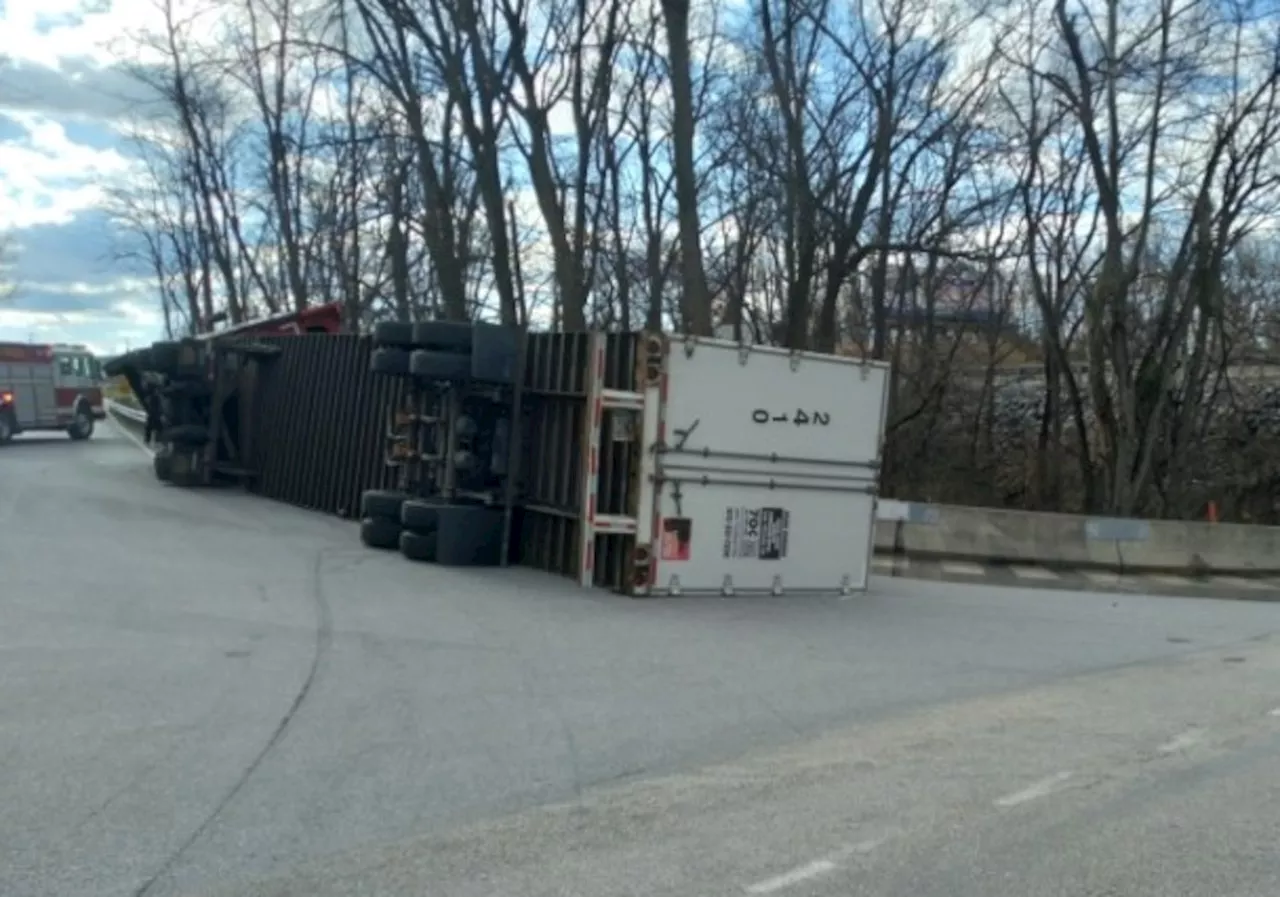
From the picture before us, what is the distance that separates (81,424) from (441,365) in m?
29.0

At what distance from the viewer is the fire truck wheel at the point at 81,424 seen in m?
40.3

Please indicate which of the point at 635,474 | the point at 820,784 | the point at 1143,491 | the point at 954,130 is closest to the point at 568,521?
the point at 635,474

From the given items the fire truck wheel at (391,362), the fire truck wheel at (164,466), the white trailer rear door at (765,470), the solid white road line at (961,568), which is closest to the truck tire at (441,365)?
the fire truck wheel at (391,362)

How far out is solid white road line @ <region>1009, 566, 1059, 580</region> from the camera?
65.5ft

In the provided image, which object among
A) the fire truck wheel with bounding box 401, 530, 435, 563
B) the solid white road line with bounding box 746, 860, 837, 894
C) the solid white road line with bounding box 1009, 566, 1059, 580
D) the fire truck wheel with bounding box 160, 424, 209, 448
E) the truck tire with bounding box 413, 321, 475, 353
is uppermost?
the truck tire with bounding box 413, 321, 475, 353

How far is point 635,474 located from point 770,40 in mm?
16288

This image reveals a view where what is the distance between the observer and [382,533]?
55.0 feet

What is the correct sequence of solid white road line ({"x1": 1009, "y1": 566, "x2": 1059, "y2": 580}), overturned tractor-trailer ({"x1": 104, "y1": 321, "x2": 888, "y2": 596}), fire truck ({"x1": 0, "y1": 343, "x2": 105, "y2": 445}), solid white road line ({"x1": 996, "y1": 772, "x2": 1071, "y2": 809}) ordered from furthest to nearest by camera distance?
fire truck ({"x1": 0, "y1": 343, "x2": 105, "y2": 445}), solid white road line ({"x1": 1009, "y1": 566, "x2": 1059, "y2": 580}), overturned tractor-trailer ({"x1": 104, "y1": 321, "x2": 888, "y2": 596}), solid white road line ({"x1": 996, "y1": 772, "x2": 1071, "y2": 809})

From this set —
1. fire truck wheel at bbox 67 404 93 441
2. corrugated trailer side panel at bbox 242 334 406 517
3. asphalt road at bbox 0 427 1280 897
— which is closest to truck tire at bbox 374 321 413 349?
corrugated trailer side panel at bbox 242 334 406 517

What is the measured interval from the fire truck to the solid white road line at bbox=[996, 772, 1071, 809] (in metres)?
35.1

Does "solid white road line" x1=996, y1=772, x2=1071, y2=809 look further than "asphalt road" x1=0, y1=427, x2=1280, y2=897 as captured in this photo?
Yes

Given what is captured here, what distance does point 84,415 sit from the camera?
40750 millimetres

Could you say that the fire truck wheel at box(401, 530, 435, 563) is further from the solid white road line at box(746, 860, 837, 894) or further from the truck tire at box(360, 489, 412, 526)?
the solid white road line at box(746, 860, 837, 894)

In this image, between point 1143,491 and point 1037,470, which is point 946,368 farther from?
point 1143,491
